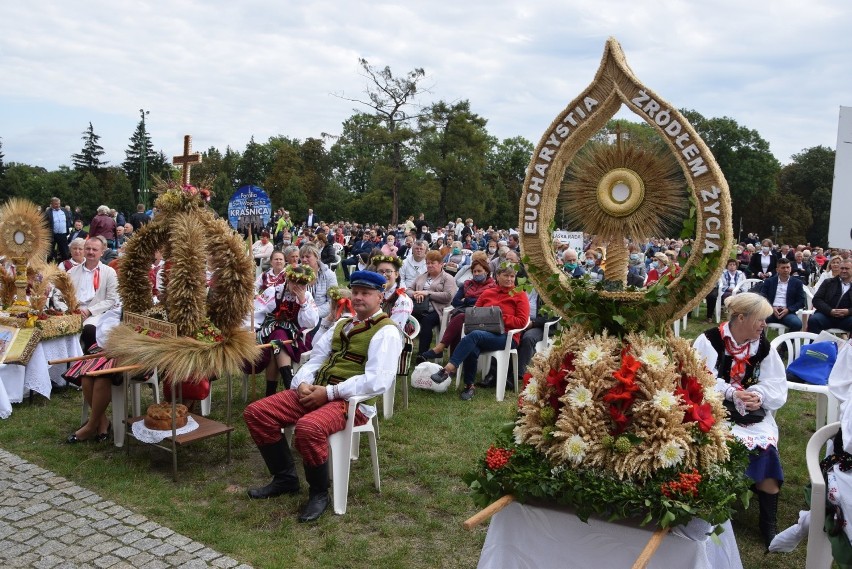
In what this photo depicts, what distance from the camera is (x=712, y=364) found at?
407 cm

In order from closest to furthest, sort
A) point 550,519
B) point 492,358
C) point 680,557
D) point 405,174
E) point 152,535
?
point 680,557 → point 550,519 → point 152,535 → point 492,358 → point 405,174

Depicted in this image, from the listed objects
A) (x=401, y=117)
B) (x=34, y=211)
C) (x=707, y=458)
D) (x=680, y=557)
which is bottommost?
(x=680, y=557)

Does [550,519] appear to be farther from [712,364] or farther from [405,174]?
[405,174]

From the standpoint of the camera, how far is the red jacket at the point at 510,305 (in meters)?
7.38

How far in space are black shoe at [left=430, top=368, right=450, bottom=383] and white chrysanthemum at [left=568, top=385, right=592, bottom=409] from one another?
4293mm

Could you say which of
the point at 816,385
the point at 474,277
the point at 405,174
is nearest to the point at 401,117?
the point at 405,174

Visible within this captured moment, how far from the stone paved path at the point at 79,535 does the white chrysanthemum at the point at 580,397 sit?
1995 millimetres

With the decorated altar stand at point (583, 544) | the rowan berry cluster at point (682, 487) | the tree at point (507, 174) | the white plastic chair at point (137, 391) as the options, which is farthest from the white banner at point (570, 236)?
the tree at point (507, 174)

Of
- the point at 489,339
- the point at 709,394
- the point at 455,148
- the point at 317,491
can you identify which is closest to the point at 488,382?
the point at 489,339

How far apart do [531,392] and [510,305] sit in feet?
14.4

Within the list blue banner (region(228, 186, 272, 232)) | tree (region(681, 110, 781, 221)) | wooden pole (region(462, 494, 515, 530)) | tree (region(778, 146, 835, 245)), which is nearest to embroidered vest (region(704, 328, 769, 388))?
wooden pole (region(462, 494, 515, 530))

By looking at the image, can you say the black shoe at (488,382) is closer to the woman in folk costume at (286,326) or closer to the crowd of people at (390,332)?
the crowd of people at (390,332)

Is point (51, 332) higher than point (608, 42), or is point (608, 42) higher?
point (608, 42)

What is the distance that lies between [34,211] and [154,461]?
3175mm
